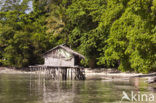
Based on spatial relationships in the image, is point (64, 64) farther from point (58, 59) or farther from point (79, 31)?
point (79, 31)

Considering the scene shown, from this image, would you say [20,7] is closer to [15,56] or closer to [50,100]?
[15,56]

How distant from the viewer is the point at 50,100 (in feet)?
57.8

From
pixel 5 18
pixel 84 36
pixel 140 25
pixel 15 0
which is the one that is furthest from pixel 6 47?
pixel 140 25

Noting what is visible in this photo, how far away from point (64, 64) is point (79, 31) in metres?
12.0

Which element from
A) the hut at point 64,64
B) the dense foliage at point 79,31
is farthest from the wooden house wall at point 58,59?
the dense foliage at point 79,31

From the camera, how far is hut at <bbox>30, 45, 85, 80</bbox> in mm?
34000

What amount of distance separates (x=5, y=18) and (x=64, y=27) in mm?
13012

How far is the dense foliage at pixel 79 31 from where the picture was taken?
906 inches

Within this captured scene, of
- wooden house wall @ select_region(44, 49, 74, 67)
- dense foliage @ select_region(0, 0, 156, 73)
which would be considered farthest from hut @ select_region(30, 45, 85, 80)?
dense foliage @ select_region(0, 0, 156, 73)

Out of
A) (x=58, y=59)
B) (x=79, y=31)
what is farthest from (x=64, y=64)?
(x=79, y=31)

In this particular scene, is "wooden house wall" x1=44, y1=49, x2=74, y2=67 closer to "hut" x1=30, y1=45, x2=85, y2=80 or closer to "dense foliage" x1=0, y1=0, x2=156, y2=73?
"hut" x1=30, y1=45, x2=85, y2=80

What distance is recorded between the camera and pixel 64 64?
34531 millimetres

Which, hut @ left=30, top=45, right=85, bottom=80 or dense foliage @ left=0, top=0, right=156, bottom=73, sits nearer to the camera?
dense foliage @ left=0, top=0, right=156, bottom=73

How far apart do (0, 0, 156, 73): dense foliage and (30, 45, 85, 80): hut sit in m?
4.74
